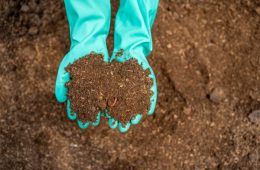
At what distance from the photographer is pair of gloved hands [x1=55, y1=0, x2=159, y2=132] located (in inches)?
61.9

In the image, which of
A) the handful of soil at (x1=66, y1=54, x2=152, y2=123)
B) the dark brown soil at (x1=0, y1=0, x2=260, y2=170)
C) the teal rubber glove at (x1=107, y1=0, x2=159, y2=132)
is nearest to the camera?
the handful of soil at (x1=66, y1=54, x2=152, y2=123)

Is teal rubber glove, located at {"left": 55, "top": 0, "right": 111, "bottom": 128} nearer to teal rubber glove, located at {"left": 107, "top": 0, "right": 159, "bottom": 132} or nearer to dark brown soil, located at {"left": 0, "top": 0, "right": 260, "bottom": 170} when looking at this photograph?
teal rubber glove, located at {"left": 107, "top": 0, "right": 159, "bottom": 132}

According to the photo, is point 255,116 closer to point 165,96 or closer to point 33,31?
point 165,96

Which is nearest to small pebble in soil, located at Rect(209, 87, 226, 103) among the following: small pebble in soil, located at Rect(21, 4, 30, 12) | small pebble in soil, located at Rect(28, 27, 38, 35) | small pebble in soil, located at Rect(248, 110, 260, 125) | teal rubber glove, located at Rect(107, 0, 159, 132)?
small pebble in soil, located at Rect(248, 110, 260, 125)

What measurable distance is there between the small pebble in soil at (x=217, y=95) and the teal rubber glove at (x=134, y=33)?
1.34 feet

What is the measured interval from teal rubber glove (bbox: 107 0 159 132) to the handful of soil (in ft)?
0.30

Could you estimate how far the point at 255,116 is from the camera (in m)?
1.84

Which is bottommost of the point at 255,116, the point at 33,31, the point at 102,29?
the point at 255,116

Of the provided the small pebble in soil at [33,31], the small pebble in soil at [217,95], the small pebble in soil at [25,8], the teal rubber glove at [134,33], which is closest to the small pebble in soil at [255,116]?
the small pebble in soil at [217,95]

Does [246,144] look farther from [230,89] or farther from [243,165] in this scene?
[230,89]

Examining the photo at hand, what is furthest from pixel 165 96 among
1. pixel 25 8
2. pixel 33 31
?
pixel 25 8

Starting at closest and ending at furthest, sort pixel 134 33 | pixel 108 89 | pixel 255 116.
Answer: pixel 108 89 → pixel 134 33 → pixel 255 116

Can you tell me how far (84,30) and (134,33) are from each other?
0.23m

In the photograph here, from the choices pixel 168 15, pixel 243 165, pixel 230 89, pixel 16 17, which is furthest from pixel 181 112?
pixel 16 17
